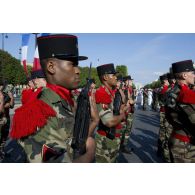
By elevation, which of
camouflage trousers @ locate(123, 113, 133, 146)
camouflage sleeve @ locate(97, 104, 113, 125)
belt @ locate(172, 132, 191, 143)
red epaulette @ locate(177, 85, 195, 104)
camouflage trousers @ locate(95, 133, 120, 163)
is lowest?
camouflage trousers @ locate(123, 113, 133, 146)

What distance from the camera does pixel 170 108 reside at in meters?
3.55

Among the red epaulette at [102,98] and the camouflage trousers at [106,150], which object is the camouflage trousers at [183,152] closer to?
the camouflage trousers at [106,150]

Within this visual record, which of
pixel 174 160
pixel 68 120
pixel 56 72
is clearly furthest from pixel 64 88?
pixel 174 160

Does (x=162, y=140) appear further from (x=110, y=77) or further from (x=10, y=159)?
(x=10, y=159)

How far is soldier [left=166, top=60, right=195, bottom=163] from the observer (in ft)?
10.5

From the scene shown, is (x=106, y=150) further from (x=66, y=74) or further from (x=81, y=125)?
(x=66, y=74)

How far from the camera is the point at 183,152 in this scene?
3.49 meters

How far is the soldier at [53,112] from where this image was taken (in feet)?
5.14

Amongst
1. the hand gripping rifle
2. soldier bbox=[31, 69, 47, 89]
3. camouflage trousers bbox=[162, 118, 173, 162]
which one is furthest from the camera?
soldier bbox=[31, 69, 47, 89]

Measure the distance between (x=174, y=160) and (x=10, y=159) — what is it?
4130 mm

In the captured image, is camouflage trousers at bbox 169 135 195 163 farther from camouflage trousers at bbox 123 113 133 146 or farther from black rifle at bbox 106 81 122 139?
camouflage trousers at bbox 123 113 133 146

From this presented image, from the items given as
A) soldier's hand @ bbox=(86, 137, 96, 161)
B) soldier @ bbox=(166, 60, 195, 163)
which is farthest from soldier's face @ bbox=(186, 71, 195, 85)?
soldier's hand @ bbox=(86, 137, 96, 161)

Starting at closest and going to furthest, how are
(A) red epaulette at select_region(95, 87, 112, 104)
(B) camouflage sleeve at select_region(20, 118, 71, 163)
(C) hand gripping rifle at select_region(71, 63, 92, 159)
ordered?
1. (B) camouflage sleeve at select_region(20, 118, 71, 163)
2. (C) hand gripping rifle at select_region(71, 63, 92, 159)
3. (A) red epaulette at select_region(95, 87, 112, 104)

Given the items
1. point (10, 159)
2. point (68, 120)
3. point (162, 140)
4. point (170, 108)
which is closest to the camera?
point (68, 120)
